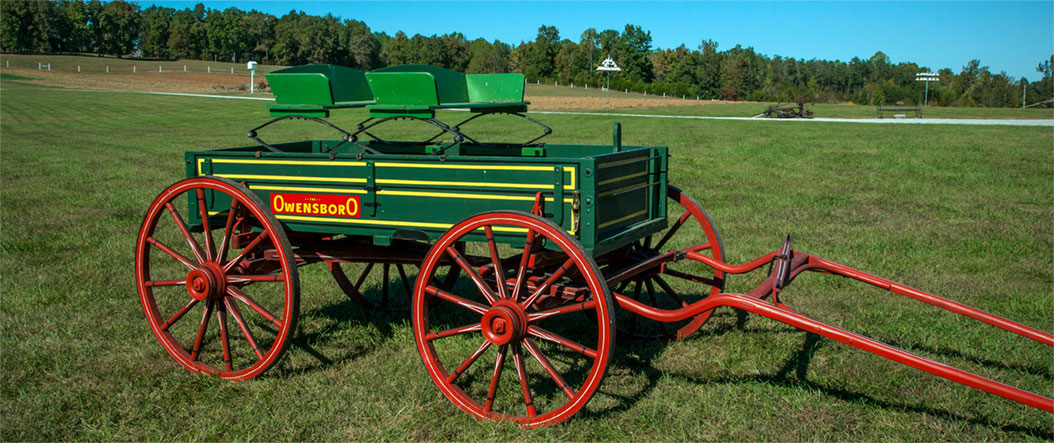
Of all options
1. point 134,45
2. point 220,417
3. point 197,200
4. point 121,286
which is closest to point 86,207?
point 121,286

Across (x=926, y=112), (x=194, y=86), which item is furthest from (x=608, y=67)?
(x=194, y=86)

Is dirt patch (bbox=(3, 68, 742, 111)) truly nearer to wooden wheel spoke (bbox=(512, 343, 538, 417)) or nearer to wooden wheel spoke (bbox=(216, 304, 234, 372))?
wooden wheel spoke (bbox=(216, 304, 234, 372))

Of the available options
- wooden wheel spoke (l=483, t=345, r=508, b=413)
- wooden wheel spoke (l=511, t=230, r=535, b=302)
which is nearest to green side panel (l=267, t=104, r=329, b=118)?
wooden wheel spoke (l=511, t=230, r=535, b=302)

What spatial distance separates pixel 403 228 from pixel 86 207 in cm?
771

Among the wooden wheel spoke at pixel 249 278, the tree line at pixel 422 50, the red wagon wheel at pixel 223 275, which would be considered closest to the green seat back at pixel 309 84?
the red wagon wheel at pixel 223 275

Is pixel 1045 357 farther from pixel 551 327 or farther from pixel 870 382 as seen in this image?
pixel 551 327

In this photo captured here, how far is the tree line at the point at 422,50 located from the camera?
89.1 metres

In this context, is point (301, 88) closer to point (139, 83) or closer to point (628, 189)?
point (628, 189)

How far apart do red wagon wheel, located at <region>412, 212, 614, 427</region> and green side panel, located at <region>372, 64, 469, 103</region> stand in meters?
0.97

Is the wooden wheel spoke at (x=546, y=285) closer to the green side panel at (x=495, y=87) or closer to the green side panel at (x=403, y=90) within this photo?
the green side panel at (x=403, y=90)

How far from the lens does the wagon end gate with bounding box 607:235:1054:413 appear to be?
3.00 metres

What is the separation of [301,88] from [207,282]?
1.31m

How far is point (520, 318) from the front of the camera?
3822 millimetres

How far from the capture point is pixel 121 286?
6.44m
